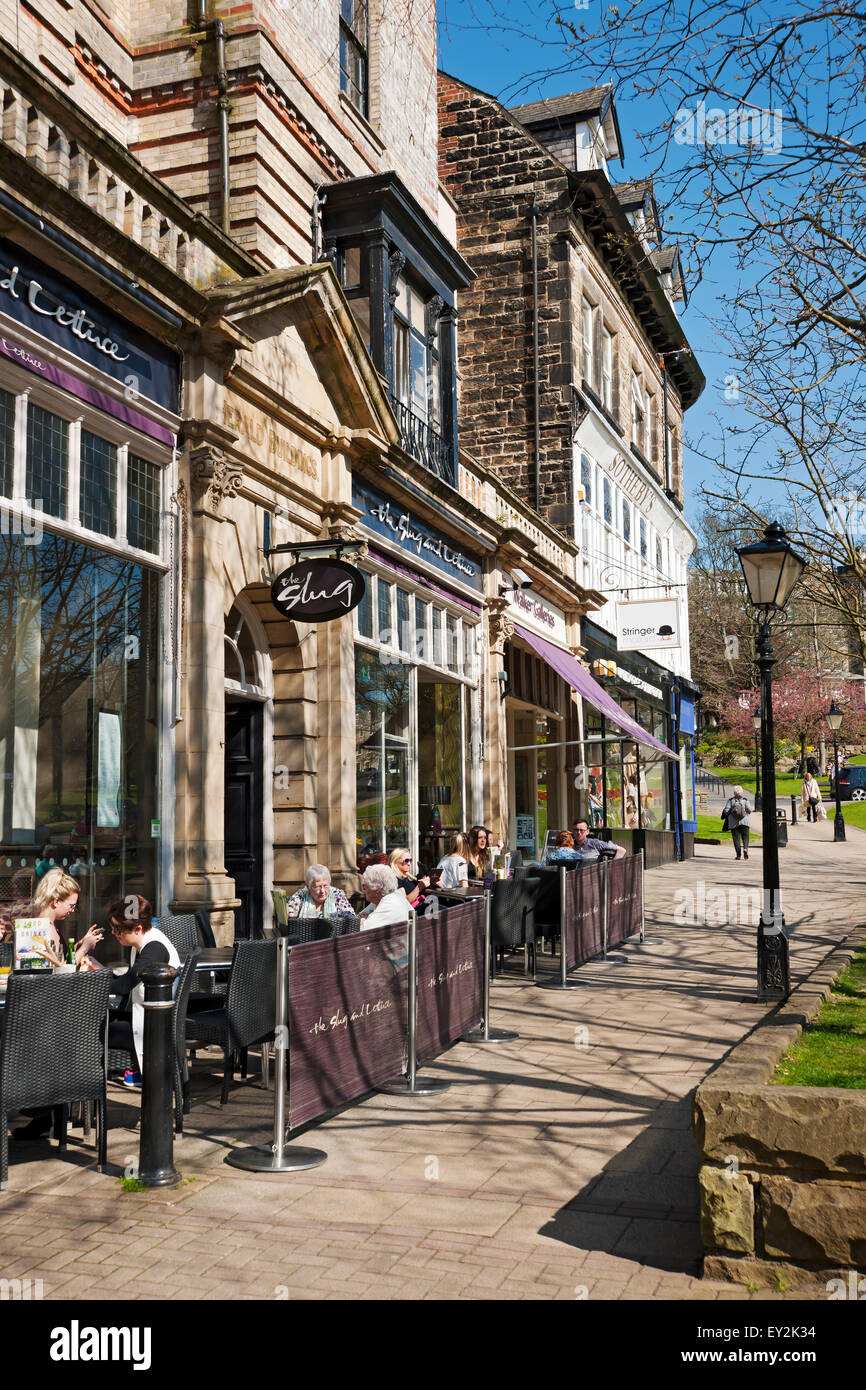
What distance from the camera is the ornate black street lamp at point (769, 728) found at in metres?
11.1

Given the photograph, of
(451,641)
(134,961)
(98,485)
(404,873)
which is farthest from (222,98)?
(134,961)

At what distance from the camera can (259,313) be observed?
12.0 m

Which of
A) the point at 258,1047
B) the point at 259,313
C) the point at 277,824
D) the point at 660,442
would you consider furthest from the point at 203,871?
the point at 660,442

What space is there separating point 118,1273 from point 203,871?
20.0 feet

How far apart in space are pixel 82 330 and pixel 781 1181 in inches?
312

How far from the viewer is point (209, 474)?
435 inches

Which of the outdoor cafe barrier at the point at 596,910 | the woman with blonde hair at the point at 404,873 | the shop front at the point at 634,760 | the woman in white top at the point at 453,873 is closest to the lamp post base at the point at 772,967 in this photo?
the outdoor cafe barrier at the point at 596,910

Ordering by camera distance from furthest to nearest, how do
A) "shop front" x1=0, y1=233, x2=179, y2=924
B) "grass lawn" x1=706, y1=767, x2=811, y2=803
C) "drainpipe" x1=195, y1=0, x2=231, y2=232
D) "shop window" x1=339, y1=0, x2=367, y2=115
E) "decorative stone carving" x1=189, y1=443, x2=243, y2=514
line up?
"grass lawn" x1=706, y1=767, x2=811, y2=803
"shop window" x1=339, y1=0, x2=367, y2=115
"drainpipe" x1=195, y1=0, x2=231, y2=232
"decorative stone carving" x1=189, y1=443, x2=243, y2=514
"shop front" x1=0, y1=233, x2=179, y2=924

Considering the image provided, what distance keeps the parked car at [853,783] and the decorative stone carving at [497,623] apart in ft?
156

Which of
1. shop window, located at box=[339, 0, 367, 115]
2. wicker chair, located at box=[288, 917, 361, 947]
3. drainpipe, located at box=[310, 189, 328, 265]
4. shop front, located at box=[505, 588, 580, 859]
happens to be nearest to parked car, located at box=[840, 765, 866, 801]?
shop front, located at box=[505, 588, 580, 859]

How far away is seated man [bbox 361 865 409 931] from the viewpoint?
8.85m

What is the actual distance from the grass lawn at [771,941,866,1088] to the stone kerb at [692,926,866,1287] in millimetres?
693

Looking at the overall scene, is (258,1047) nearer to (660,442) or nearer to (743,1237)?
(743,1237)

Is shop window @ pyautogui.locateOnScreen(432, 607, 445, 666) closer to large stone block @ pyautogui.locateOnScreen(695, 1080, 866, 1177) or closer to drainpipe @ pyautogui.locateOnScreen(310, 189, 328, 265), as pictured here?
drainpipe @ pyautogui.locateOnScreen(310, 189, 328, 265)
